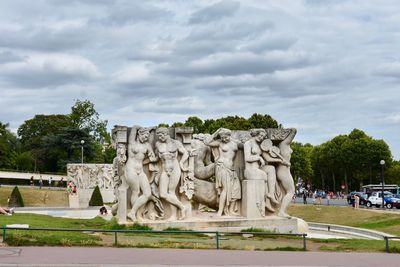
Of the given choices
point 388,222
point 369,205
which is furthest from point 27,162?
point 388,222

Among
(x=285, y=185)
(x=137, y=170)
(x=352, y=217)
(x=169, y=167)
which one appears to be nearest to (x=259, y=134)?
(x=285, y=185)

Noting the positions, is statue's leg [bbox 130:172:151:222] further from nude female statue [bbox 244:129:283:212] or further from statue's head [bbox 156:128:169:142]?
nude female statue [bbox 244:129:283:212]

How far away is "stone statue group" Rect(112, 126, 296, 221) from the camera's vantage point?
20938mm

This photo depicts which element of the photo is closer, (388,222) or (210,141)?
(210,141)

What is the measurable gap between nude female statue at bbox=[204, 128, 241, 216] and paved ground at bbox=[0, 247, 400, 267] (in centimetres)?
717

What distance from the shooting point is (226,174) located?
2203 cm

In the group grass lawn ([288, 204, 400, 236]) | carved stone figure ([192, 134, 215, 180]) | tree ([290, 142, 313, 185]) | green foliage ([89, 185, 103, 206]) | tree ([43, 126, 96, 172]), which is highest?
tree ([43, 126, 96, 172])

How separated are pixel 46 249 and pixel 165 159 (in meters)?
7.56

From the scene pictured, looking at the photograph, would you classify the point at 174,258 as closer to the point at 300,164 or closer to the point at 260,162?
the point at 260,162

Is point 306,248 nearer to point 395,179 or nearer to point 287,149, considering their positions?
point 287,149

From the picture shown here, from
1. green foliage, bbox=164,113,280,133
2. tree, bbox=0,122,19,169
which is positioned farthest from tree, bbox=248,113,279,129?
Result: tree, bbox=0,122,19,169

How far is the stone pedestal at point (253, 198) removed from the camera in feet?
72.4

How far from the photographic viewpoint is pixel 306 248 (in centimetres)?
1628

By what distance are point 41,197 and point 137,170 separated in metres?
41.7
